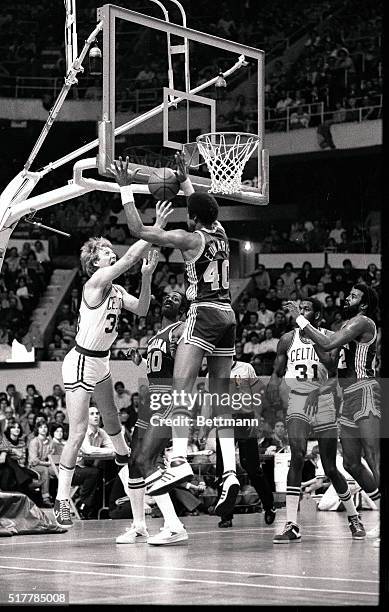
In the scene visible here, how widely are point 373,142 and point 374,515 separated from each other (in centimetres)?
1013

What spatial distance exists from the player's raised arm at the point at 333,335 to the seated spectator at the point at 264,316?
1140cm

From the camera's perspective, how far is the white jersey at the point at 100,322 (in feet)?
33.1

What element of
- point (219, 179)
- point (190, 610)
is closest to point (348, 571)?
point (190, 610)

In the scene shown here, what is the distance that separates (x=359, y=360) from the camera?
1003 cm

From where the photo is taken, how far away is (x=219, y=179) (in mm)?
10867

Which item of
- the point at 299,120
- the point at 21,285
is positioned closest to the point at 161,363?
the point at 21,285

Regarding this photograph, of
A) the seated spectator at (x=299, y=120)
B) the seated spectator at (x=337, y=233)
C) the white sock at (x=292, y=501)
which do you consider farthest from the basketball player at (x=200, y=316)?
the seated spectator at (x=337, y=233)

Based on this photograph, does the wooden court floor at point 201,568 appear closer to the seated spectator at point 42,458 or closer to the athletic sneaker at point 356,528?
the athletic sneaker at point 356,528

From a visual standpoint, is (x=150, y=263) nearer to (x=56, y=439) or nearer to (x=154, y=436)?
(x=154, y=436)

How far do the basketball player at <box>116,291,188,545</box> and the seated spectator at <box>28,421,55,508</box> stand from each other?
416 cm

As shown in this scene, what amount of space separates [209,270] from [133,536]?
9.19 ft

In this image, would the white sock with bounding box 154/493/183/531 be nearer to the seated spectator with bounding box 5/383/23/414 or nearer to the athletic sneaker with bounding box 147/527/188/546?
the athletic sneaker with bounding box 147/527/188/546

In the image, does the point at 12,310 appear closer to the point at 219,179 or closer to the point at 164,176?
the point at 219,179

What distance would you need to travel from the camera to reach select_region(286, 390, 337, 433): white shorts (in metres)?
9.87
